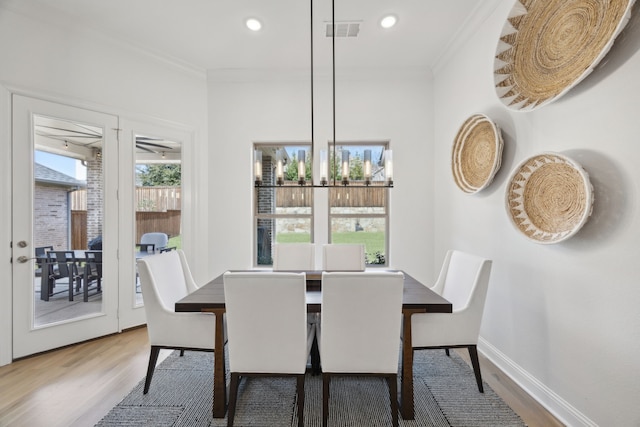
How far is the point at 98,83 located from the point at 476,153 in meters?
3.70

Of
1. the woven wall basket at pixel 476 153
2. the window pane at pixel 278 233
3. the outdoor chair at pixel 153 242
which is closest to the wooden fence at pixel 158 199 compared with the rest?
the outdoor chair at pixel 153 242

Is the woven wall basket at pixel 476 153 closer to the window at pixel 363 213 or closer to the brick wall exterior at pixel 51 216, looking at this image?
the window at pixel 363 213

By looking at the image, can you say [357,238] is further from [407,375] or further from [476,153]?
[407,375]

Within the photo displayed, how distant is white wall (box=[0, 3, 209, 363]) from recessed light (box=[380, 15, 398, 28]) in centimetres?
224

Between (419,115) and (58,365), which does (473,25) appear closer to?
(419,115)

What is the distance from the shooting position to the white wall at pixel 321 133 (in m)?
3.48

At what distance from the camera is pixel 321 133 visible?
3.54 metres

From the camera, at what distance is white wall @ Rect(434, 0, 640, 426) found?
1341mm

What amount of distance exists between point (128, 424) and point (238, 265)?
2.00 metres

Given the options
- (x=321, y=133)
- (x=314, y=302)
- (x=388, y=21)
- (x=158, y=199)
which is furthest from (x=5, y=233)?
(x=388, y=21)

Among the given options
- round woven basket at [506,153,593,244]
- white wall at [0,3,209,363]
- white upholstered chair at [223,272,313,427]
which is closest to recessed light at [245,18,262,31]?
white wall at [0,3,209,363]

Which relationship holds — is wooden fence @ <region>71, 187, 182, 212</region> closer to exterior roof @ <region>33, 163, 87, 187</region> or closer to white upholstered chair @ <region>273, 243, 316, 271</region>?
exterior roof @ <region>33, 163, 87, 187</region>

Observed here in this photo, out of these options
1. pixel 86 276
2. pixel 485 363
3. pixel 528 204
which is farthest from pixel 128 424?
pixel 528 204

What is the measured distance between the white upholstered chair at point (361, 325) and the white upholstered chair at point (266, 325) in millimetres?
137
